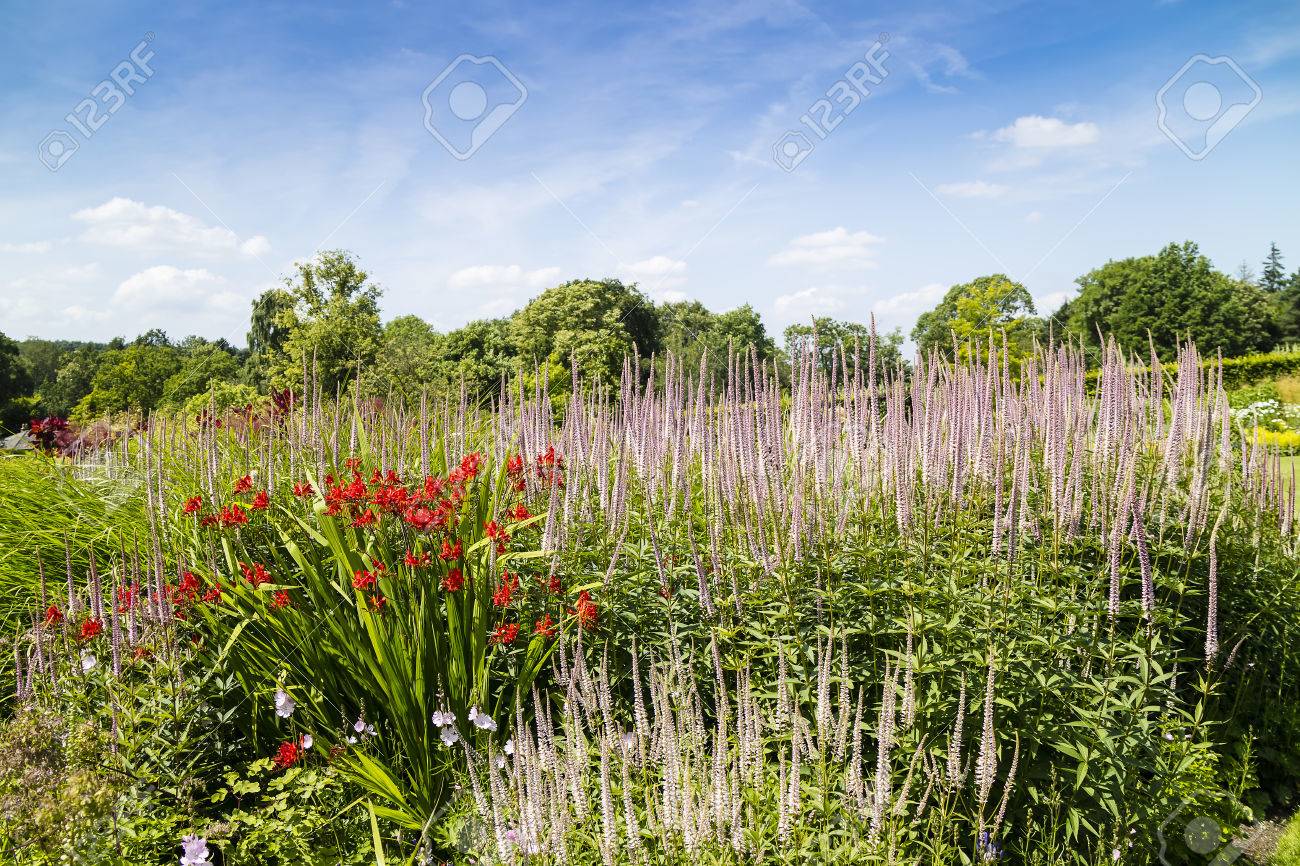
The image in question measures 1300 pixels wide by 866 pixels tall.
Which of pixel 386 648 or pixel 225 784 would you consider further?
pixel 225 784

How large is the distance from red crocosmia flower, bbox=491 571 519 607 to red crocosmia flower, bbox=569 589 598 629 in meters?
0.39

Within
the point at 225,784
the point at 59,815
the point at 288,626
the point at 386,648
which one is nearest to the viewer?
the point at 59,815

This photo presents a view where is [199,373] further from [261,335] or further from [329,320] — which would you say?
[329,320]

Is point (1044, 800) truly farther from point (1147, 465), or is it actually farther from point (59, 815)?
point (59, 815)

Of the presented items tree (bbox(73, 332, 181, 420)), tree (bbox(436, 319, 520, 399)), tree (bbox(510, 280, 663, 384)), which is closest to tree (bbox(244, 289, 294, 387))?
tree (bbox(73, 332, 181, 420))

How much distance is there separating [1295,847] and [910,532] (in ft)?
A: 9.96

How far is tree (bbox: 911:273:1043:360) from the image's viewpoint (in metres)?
26.1

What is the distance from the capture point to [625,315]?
5578 centimetres

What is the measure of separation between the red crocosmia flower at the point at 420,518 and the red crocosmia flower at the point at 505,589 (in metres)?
0.53

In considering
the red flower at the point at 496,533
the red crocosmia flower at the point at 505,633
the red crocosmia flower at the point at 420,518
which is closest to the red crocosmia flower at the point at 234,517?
the red crocosmia flower at the point at 420,518

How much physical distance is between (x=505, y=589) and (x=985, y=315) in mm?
37359

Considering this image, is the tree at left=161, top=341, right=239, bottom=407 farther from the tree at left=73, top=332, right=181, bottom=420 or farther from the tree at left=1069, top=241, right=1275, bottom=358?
the tree at left=1069, top=241, right=1275, bottom=358

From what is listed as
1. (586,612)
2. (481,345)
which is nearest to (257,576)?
(586,612)

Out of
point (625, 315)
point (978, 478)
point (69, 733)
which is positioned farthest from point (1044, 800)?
point (625, 315)
